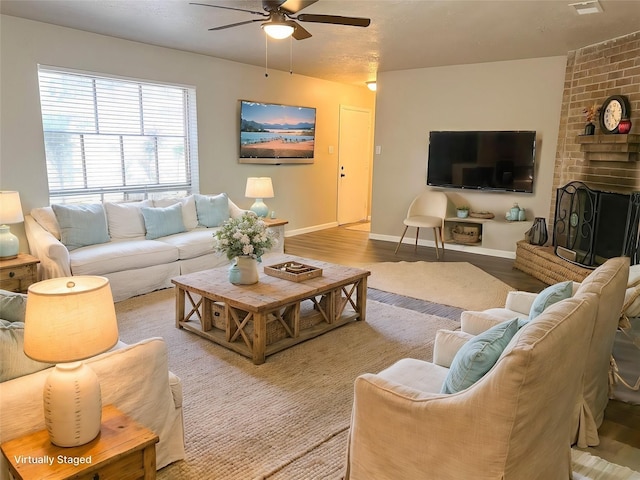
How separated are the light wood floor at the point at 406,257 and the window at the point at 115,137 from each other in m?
1.87

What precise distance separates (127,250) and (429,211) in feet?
13.2

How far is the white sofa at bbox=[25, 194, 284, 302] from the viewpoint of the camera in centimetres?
400

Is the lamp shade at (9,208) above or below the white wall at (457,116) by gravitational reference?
below

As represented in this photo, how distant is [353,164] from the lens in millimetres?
8703

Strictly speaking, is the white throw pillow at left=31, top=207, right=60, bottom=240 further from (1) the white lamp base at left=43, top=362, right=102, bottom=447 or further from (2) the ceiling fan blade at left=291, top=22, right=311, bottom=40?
(1) the white lamp base at left=43, top=362, right=102, bottom=447

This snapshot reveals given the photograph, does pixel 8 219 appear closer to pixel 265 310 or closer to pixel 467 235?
pixel 265 310

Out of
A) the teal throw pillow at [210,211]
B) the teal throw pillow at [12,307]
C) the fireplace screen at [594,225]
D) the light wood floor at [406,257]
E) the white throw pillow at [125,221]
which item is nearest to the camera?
the teal throw pillow at [12,307]

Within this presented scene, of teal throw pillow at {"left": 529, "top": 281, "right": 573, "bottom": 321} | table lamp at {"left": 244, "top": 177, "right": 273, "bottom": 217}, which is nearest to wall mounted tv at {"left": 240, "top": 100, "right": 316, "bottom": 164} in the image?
table lamp at {"left": 244, "top": 177, "right": 273, "bottom": 217}

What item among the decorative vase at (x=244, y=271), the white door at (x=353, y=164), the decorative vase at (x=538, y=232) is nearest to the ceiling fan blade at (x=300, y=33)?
the decorative vase at (x=244, y=271)

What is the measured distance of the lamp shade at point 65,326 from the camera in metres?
1.42

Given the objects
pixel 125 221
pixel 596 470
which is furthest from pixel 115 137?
pixel 596 470

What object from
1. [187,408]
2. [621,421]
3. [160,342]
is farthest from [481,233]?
[160,342]

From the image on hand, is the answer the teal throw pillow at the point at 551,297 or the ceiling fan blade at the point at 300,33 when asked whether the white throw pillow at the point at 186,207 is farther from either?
the teal throw pillow at the point at 551,297

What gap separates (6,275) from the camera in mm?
3660
